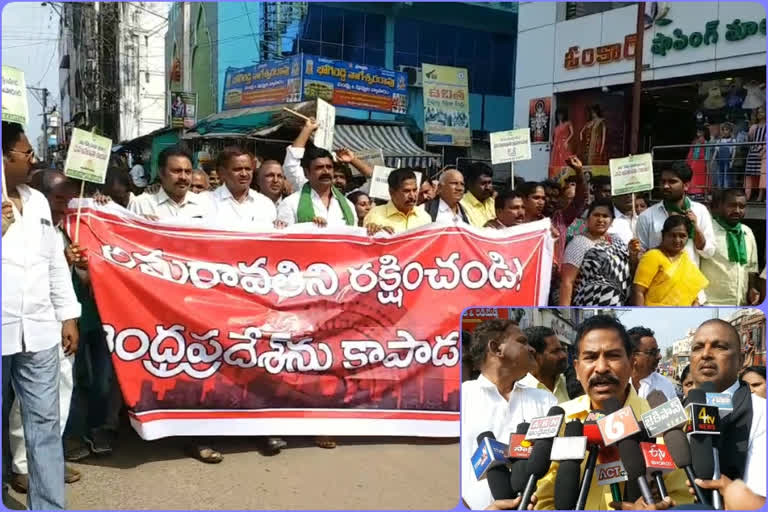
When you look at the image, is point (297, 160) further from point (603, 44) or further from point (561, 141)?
point (561, 141)

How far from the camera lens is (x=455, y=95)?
20.4 m

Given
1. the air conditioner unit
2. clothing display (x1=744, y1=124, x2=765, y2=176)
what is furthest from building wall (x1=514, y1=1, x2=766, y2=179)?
the air conditioner unit

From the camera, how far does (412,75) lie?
77.8ft

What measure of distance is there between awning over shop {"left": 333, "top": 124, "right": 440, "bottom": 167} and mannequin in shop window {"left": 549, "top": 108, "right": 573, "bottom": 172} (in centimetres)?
384

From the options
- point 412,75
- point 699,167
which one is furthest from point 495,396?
point 412,75

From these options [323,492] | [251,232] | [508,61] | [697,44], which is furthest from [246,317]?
[508,61]

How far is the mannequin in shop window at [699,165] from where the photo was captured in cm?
1312

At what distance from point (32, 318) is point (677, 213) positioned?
4464 millimetres

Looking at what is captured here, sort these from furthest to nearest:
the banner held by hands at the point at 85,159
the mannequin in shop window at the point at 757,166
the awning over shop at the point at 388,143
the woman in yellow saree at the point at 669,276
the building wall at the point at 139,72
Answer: the building wall at the point at 139,72 → the awning over shop at the point at 388,143 → the mannequin in shop window at the point at 757,166 → the woman in yellow saree at the point at 669,276 → the banner held by hands at the point at 85,159

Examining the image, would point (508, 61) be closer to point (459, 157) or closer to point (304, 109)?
point (459, 157)

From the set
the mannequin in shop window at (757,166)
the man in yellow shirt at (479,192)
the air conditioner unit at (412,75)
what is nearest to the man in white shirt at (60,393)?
the man in yellow shirt at (479,192)

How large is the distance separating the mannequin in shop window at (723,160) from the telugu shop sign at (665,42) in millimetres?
2054

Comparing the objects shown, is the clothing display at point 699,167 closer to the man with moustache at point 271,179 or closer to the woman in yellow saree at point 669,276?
the woman in yellow saree at point 669,276

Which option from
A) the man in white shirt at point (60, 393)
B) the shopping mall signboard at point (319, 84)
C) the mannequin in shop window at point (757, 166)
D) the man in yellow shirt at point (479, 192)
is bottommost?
the man in white shirt at point (60, 393)
